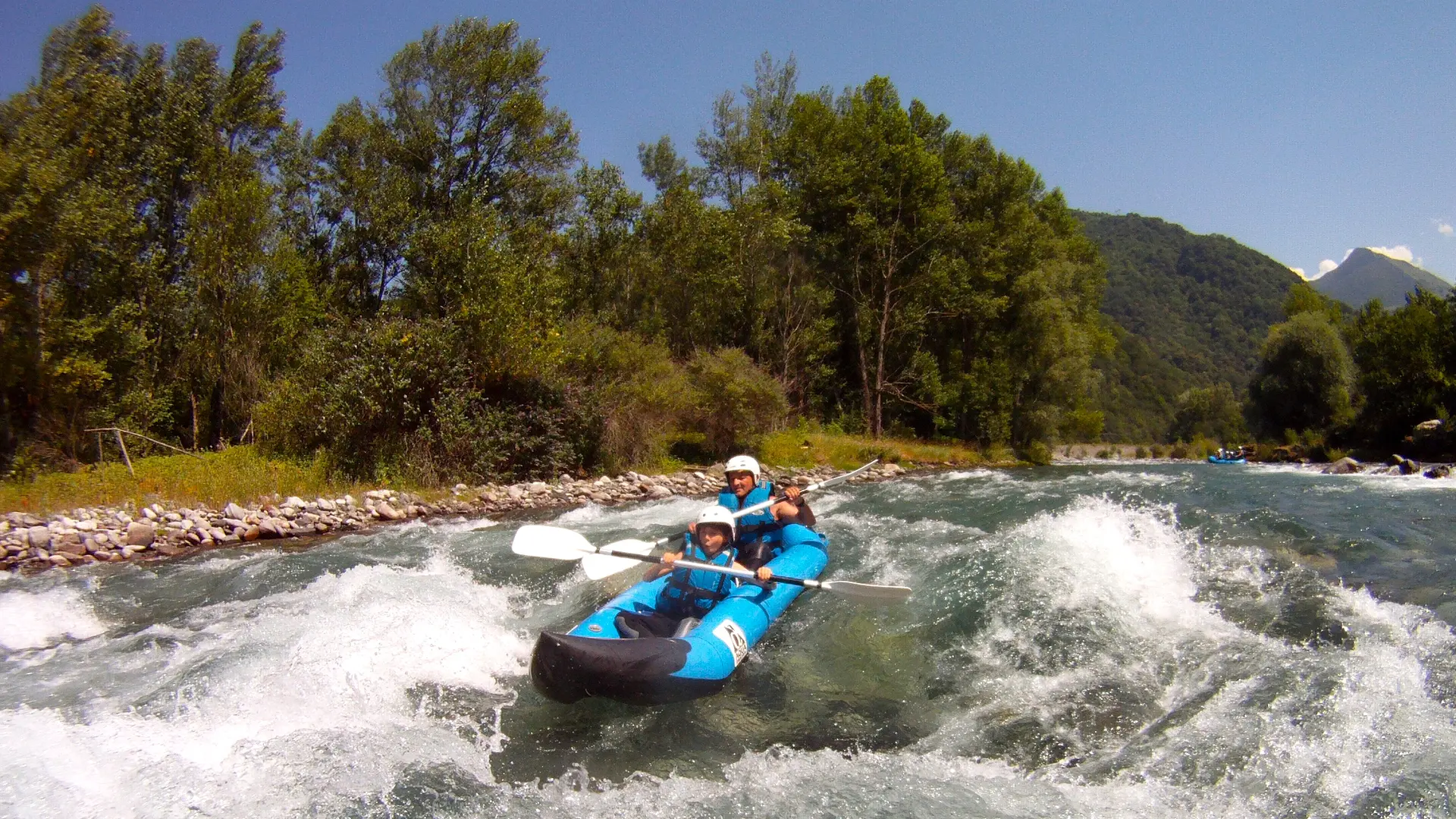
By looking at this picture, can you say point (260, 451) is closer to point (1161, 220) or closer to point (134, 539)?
point (134, 539)

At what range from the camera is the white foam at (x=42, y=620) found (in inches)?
210

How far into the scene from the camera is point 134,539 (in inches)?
328

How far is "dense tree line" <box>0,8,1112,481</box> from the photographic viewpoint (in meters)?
12.3

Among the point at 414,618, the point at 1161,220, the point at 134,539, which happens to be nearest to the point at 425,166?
the point at 134,539

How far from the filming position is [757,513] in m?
7.00

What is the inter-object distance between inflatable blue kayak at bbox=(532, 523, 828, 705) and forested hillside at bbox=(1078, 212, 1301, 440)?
63.6 m

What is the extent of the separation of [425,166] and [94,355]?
776 centimetres

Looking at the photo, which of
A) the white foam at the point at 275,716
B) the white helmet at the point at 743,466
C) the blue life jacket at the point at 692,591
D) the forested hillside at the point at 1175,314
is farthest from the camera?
the forested hillside at the point at 1175,314

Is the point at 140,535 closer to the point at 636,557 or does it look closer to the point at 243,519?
the point at 243,519

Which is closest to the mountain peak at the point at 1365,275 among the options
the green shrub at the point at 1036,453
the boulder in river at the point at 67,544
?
the green shrub at the point at 1036,453

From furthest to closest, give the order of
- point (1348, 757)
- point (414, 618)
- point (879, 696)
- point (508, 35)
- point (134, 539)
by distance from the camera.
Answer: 1. point (508, 35)
2. point (134, 539)
3. point (414, 618)
4. point (879, 696)
5. point (1348, 757)

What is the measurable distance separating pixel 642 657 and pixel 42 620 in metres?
4.71

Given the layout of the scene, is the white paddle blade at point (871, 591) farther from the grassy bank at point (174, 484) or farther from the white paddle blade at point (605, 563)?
the grassy bank at point (174, 484)

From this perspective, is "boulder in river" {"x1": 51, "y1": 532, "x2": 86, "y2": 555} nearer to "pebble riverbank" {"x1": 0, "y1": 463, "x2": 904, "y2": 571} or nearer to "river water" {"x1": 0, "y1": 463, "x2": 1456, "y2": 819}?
"pebble riverbank" {"x1": 0, "y1": 463, "x2": 904, "y2": 571}
